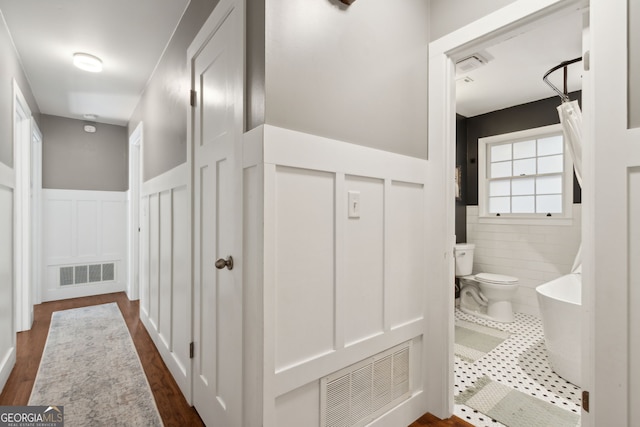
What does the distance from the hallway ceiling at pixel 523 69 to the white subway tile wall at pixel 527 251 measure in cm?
133

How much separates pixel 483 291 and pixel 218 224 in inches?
124

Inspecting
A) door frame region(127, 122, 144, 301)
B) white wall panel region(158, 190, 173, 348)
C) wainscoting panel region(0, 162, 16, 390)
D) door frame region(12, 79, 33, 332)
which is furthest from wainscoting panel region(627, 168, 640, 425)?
door frame region(127, 122, 144, 301)

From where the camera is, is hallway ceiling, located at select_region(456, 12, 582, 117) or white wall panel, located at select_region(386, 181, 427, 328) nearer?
white wall panel, located at select_region(386, 181, 427, 328)

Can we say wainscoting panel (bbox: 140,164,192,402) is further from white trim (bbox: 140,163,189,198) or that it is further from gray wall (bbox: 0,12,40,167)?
gray wall (bbox: 0,12,40,167)

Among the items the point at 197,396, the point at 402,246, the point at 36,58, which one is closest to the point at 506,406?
the point at 402,246

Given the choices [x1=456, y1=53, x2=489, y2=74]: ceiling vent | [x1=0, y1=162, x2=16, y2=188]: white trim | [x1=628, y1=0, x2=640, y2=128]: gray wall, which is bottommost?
[x1=0, y1=162, x2=16, y2=188]: white trim

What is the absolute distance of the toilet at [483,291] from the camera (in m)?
3.23

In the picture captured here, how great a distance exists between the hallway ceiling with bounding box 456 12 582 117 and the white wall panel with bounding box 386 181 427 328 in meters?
1.50

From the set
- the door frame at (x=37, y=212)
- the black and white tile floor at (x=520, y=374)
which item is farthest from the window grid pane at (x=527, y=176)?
the door frame at (x=37, y=212)

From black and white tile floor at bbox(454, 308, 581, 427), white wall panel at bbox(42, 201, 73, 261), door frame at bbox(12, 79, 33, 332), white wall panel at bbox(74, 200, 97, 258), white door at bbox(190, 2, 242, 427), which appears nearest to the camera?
white door at bbox(190, 2, 242, 427)

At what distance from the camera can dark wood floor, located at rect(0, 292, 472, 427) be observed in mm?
1652

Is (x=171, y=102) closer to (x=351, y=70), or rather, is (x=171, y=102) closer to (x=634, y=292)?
(x=351, y=70)

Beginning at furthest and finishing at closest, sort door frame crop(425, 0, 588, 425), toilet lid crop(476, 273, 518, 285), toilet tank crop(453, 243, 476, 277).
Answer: toilet tank crop(453, 243, 476, 277)
toilet lid crop(476, 273, 518, 285)
door frame crop(425, 0, 588, 425)

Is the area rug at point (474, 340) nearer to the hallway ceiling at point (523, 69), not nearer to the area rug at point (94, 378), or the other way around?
the area rug at point (94, 378)
